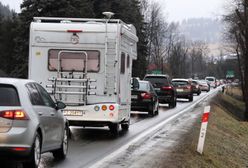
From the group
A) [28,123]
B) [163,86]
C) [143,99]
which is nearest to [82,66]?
[28,123]

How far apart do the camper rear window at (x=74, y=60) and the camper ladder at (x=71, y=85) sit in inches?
1.2

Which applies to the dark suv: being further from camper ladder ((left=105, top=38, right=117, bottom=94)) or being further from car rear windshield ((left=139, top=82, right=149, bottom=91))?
camper ladder ((left=105, top=38, right=117, bottom=94))

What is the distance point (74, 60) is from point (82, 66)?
0.90 ft

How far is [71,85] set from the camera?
1469cm

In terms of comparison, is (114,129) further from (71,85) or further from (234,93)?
(234,93)

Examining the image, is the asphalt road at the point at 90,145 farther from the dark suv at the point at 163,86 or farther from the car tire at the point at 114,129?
the dark suv at the point at 163,86

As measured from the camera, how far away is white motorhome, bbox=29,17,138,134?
14492 mm

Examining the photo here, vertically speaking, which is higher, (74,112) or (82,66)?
(82,66)

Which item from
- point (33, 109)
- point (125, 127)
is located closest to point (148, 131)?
point (125, 127)

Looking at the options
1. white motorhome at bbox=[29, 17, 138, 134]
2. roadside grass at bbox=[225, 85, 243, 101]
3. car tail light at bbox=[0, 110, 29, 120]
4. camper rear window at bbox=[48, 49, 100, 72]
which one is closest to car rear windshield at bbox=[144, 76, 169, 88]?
white motorhome at bbox=[29, 17, 138, 134]

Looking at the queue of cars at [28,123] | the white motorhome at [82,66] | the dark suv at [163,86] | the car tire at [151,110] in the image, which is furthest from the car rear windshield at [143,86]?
the queue of cars at [28,123]

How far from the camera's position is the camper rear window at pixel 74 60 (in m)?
14.6

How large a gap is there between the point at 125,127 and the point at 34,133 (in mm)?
9181

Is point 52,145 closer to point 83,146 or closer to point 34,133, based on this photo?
point 34,133
